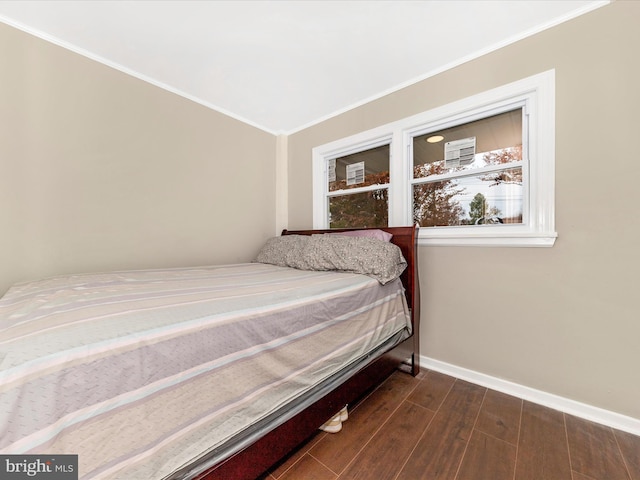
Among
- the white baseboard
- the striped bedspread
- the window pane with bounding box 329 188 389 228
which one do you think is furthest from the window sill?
the striped bedspread

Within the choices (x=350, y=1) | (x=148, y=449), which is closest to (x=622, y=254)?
(x=350, y=1)

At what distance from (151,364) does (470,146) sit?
7.49 ft

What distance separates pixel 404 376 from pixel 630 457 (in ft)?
3.58

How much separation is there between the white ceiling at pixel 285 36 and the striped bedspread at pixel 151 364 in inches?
61.7

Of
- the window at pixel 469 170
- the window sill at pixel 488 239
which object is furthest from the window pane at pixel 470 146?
the window sill at pixel 488 239

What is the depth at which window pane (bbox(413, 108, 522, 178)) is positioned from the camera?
1.86 meters

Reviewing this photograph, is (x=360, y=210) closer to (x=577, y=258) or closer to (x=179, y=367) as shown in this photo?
(x=577, y=258)

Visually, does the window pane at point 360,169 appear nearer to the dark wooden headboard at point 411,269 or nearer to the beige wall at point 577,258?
the dark wooden headboard at point 411,269

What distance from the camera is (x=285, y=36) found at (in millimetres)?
1769

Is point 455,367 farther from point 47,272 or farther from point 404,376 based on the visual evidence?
point 47,272

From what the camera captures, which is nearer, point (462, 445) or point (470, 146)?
point (462, 445)

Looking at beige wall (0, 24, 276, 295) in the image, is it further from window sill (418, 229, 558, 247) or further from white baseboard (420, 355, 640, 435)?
white baseboard (420, 355, 640, 435)

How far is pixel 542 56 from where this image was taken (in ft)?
5.52

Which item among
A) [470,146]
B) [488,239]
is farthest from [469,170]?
[488,239]
